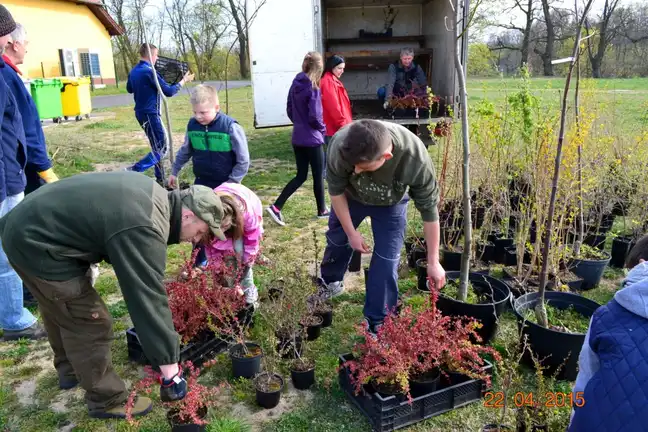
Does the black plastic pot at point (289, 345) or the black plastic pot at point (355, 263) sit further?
the black plastic pot at point (355, 263)

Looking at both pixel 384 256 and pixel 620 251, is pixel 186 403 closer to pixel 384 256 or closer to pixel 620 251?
pixel 384 256

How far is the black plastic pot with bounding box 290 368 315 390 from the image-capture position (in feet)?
8.72

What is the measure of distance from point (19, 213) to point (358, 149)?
1.42m

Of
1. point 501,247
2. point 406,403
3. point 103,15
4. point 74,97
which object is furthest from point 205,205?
point 103,15

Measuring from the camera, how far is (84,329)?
2.23 meters

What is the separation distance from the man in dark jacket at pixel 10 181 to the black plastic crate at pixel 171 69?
9.83 feet

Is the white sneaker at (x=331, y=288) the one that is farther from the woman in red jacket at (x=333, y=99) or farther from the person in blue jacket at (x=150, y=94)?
the person in blue jacket at (x=150, y=94)

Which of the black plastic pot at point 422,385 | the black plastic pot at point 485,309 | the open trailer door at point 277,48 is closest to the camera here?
the black plastic pot at point 422,385

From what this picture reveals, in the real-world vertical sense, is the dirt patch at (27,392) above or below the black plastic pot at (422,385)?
below

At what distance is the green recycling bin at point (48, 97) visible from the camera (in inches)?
478

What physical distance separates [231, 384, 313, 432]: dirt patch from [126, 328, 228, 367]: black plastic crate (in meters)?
0.39

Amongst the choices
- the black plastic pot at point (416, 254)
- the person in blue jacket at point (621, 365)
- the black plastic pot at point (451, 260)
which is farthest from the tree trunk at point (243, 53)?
the person in blue jacket at point (621, 365)

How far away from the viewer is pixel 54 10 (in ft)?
70.6

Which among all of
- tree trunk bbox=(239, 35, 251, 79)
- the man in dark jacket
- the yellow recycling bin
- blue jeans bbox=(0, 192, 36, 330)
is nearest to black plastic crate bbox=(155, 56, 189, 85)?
tree trunk bbox=(239, 35, 251, 79)
